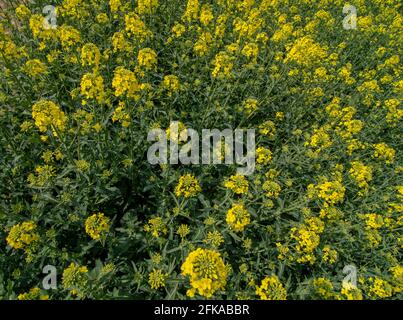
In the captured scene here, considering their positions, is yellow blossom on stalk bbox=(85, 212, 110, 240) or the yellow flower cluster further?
the yellow flower cluster

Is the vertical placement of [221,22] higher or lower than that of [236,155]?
higher

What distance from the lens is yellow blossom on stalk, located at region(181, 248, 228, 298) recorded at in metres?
3.04

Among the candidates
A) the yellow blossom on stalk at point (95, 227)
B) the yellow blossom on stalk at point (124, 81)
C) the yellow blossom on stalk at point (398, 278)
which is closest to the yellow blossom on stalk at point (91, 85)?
the yellow blossom on stalk at point (124, 81)

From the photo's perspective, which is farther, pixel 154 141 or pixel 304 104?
pixel 304 104

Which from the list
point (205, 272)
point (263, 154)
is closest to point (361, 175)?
point (263, 154)

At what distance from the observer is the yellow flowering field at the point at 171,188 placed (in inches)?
152

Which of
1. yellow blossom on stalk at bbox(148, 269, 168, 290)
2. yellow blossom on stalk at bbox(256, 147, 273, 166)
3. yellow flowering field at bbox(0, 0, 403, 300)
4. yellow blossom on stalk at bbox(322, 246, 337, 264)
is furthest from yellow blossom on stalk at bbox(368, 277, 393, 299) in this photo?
yellow blossom on stalk at bbox(148, 269, 168, 290)

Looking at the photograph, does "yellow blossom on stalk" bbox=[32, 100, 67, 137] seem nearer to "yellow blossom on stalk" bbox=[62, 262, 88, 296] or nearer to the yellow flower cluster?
"yellow blossom on stalk" bbox=[62, 262, 88, 296]

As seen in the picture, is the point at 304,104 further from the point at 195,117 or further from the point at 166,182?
the point at 166,182

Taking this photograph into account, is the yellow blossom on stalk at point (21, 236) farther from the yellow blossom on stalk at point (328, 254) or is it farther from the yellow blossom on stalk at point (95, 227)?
the yellow blossom on stalk at point (328, 254)

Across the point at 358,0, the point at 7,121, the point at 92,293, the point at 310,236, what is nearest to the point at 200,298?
the point at 92,293

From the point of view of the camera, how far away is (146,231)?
15.2 feet

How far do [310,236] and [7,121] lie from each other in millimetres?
5963

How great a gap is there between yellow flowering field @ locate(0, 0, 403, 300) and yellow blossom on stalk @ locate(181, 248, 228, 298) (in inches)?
0.6
